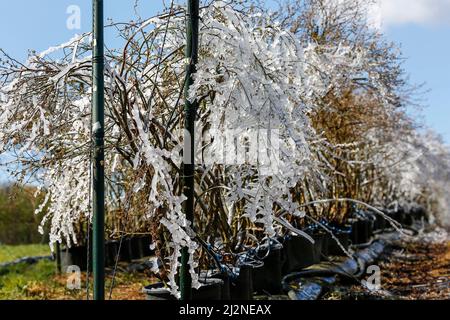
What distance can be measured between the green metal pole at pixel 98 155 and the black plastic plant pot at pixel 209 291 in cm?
94

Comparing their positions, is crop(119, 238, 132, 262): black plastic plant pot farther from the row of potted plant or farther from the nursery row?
the nursery row

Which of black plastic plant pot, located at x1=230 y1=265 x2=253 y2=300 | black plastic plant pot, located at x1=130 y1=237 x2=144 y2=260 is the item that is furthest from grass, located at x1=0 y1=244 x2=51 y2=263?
black plastic plant pot, located at x1=230 y1=265 x2=253 y2=300

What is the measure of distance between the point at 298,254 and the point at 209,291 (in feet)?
11.4

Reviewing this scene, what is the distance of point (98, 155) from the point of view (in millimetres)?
2947

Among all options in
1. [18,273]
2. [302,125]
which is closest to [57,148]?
[302,125]

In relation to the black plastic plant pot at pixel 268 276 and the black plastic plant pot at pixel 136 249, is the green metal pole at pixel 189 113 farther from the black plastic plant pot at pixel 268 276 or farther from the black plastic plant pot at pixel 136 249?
the black plastic plant pot at pixel 136 249

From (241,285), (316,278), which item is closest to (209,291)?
(241,285)

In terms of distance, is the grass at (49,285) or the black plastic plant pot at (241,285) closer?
the black plastic plant pot at (241,285)

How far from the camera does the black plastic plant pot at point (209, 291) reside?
3713 mm

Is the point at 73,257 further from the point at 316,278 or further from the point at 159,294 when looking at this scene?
the point at 159,294

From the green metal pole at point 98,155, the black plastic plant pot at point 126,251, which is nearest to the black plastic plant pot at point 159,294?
the green metal pole at point 98,155

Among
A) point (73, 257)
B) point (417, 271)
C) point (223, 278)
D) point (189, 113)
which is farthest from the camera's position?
point (417, 271)

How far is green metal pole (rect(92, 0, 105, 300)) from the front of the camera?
9.34 feet
